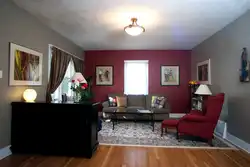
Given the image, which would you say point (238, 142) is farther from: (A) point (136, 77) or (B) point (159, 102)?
(A) point (136, 77)

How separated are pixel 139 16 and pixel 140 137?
257 cm

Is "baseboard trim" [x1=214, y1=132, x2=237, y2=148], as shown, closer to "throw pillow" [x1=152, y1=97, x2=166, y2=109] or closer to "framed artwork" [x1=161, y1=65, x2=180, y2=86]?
"throw pillow" [x1=152, y1=97, x2=166, y2=109]

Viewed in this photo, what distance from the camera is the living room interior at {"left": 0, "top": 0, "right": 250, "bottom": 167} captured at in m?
3.33

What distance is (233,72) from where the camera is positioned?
4.35m

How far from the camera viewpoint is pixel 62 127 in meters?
3.42

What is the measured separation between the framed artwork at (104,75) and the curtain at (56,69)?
2230 mm

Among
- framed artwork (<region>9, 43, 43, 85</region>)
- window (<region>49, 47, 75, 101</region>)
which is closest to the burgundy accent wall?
window (<region>49, 47, 75, 101</region>)

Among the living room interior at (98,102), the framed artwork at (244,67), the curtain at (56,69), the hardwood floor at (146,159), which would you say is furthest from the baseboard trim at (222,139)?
the curtain at (56,69)

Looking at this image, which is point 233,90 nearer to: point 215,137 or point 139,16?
point 215,137

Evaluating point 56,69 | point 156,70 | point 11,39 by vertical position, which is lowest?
point 56,69

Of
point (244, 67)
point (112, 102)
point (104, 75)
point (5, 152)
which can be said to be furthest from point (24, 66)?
point (104, 75)

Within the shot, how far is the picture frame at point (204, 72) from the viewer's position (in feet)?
18.9

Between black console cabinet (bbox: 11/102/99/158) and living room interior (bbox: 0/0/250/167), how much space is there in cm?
2

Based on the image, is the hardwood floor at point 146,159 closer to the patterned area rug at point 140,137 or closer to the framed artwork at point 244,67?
the patterned area rug at point 140,137
